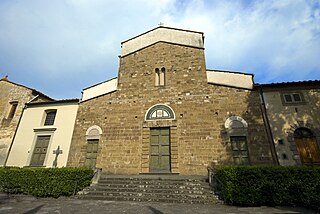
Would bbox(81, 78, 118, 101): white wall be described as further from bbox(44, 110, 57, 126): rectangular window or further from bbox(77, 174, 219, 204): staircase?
bbox(77, 174, 219, 204): staircase

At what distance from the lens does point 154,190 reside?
8.48m

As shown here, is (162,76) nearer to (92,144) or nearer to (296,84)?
(92,144)

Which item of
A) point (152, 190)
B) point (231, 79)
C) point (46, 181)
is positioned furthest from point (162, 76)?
point (46, 181)

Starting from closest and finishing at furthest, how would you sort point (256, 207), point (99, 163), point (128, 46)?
point (256, 207), point (99, 163), point (128, 46)

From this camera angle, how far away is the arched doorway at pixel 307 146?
30.9 ft

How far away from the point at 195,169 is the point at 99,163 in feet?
19.8

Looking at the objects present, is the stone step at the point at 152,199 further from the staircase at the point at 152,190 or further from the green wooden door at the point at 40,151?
the green wooden door at the point at 40,151

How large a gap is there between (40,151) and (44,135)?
1.14 meters

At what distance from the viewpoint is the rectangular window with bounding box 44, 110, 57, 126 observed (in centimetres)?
1427

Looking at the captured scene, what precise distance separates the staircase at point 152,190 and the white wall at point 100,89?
6895 mm

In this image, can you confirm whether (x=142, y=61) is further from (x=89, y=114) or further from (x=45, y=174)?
(x=45, y=174)

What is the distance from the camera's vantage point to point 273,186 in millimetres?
7059

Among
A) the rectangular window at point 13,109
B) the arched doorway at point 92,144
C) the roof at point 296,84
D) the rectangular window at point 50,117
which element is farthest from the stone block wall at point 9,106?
the roof at point 296,84

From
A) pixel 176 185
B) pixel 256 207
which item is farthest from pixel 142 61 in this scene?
pixel 256 207
